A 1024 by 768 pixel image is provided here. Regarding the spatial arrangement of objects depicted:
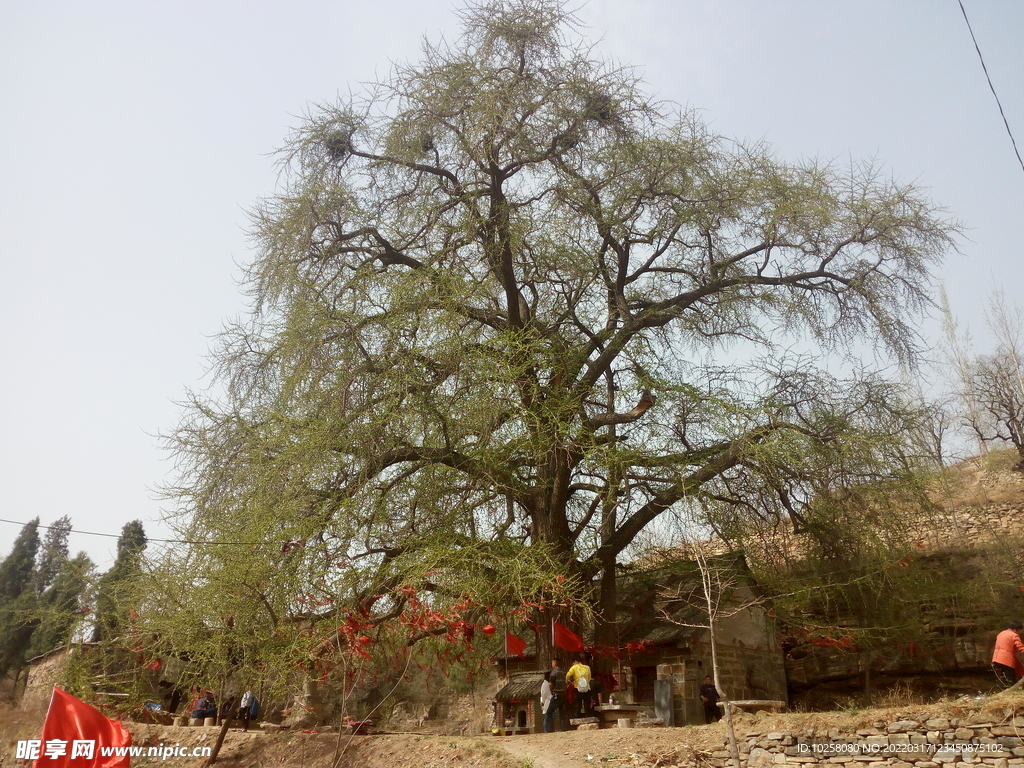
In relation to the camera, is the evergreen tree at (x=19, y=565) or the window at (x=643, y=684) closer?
the window at (x=643, y=684)

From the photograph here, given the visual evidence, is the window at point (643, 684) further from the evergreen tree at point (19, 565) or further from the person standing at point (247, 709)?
the evergreen tree at point (19, 565)

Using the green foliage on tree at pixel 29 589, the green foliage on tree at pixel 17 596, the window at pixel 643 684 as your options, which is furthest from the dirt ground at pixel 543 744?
the green foliage on tree at pixel 17 596

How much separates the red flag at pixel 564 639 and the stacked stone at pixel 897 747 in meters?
3.89

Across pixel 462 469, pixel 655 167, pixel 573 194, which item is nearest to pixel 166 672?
pixel 462 469

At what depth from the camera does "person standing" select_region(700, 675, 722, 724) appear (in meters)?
13.7

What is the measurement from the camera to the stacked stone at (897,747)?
8289 millimetres

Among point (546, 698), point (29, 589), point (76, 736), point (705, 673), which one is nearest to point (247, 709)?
point (546, 698)

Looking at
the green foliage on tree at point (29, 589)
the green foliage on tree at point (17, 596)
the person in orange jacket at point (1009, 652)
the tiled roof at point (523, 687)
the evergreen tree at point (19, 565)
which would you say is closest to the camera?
the person in orange jacket at point (1009, 652)

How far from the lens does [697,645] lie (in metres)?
15.0

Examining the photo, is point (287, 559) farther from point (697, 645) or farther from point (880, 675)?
point (880, 675)

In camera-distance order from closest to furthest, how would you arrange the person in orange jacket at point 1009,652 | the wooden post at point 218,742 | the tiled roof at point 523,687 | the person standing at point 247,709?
the person in orange jacket at point 1009,652
the wooden post at point 218,742
the tiled roof at point 523,687
the person standing at point 247,709

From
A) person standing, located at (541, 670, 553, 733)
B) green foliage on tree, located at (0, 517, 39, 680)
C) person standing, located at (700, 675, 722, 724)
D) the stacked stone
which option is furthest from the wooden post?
green foliage on tree, located at (0, 517, 39, 680)

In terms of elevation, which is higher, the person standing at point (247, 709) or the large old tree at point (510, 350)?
the large old tree at point (510, 350)

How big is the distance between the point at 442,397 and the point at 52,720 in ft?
22.0
